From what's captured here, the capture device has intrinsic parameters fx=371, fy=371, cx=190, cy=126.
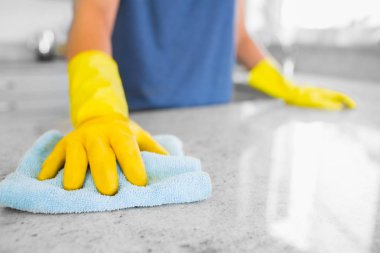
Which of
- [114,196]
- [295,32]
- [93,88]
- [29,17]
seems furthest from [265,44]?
[114,196]

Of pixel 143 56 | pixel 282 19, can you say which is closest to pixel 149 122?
pixel 143 56

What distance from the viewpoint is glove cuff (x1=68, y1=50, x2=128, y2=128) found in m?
0.67

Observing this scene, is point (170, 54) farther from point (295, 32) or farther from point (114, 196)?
point (295, 32)

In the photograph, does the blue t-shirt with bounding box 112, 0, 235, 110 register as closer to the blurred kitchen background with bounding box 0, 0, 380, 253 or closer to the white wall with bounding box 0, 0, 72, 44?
the blurred kitchen background with bounding box 0, 0, 380, 253

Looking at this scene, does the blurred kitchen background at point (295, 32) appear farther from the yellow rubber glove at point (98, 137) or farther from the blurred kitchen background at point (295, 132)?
the yellow rubber glove at point (98, 137)

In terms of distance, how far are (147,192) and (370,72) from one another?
196 centimetres

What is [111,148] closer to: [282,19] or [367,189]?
[367,189]

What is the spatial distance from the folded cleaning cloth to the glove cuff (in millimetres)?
139

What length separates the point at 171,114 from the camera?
44.5 inches

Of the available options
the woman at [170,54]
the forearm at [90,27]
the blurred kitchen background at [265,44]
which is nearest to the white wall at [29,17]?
the blurred kitchen background at [265,44]

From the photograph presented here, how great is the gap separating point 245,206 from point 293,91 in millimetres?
912

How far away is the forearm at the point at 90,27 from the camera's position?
80cm

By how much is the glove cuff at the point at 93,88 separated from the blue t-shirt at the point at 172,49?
478 mm

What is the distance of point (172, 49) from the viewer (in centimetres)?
131
